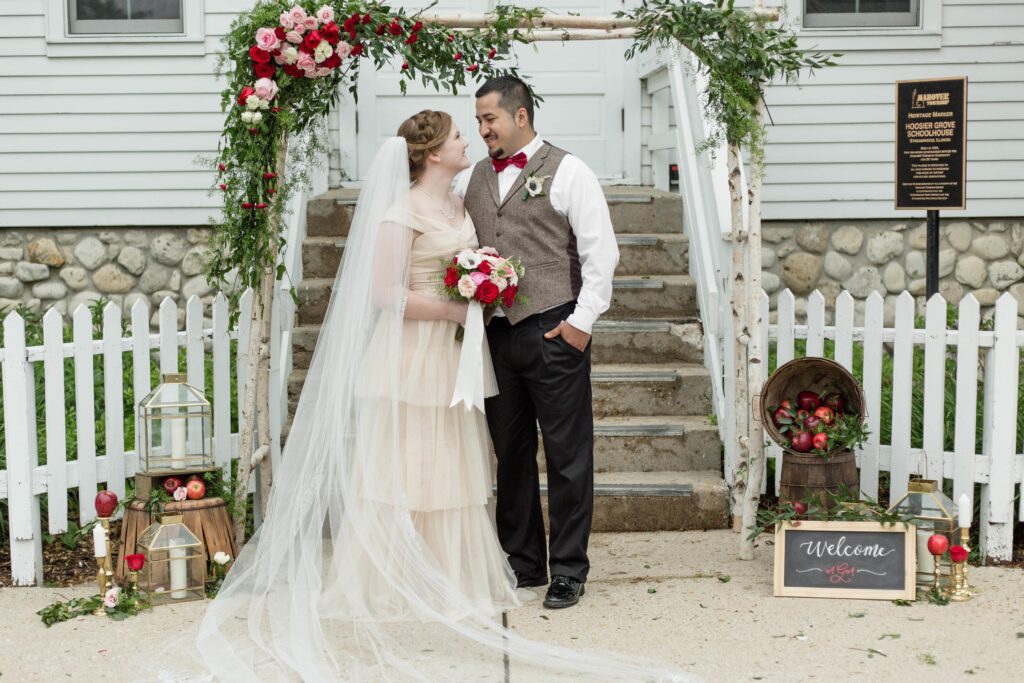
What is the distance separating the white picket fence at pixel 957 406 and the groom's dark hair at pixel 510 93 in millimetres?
1973

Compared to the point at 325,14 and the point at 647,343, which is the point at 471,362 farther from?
the point at 647,343

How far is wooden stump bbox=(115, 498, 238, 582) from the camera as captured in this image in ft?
16.2

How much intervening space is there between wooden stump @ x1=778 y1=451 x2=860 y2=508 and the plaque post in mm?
1377

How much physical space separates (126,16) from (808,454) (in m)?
6.23

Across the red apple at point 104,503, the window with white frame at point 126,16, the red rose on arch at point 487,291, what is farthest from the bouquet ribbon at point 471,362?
the window with white frame at point 126,16

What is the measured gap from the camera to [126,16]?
8.69 meters

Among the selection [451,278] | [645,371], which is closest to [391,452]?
[451,278]

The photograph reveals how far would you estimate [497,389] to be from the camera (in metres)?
4.85

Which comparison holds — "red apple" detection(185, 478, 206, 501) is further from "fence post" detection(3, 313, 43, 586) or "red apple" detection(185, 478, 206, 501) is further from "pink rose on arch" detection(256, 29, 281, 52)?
"pink rose on arch" detection(256, 29, 281, 52)

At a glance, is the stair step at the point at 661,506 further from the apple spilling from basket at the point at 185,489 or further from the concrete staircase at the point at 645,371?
the apple spilling from basket at the point at 185,489

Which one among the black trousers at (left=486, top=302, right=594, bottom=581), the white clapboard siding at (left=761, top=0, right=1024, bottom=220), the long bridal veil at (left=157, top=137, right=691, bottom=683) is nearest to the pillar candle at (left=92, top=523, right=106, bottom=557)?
the long bridal veil at (left=157, top=137, right=691, bottom=683)

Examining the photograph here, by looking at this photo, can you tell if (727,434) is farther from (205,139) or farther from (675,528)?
(205,139)

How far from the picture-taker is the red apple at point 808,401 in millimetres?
5344

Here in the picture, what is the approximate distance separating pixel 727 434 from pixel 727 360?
39 centimetres
